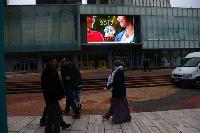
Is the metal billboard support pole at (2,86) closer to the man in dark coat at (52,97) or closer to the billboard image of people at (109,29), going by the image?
the man in dark coat at (52,97)

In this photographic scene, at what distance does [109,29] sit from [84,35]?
3793mm

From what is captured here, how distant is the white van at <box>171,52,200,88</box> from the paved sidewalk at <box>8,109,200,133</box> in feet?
38.8

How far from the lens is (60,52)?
199ft

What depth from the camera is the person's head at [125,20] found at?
2480 inches

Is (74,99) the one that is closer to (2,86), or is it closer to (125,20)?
(2,86)

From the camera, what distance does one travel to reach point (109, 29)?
202ft

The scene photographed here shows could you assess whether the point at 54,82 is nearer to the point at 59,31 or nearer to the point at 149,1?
the point at 59,31

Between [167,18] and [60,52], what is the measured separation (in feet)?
58.3

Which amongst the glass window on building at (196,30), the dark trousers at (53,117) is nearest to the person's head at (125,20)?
the glass window on building at (196,30)

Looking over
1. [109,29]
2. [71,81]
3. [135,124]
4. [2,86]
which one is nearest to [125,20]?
[109,29]

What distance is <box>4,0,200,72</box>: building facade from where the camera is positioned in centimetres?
5928

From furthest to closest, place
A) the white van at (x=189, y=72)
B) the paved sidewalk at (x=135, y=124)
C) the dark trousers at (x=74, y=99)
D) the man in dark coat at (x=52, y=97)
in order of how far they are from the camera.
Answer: the white van at (x=189, y=72)
the dark trousers at (x=74, y=99)
the paved sidewalk at (x=135, y=124)
the man in dark coat at (x=52, y=97)

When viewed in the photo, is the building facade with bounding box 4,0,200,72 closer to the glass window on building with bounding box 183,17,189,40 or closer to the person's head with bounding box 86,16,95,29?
the glass window on building with bounding box 183,17,189,40

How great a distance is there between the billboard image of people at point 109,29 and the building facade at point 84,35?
2.85 feet
